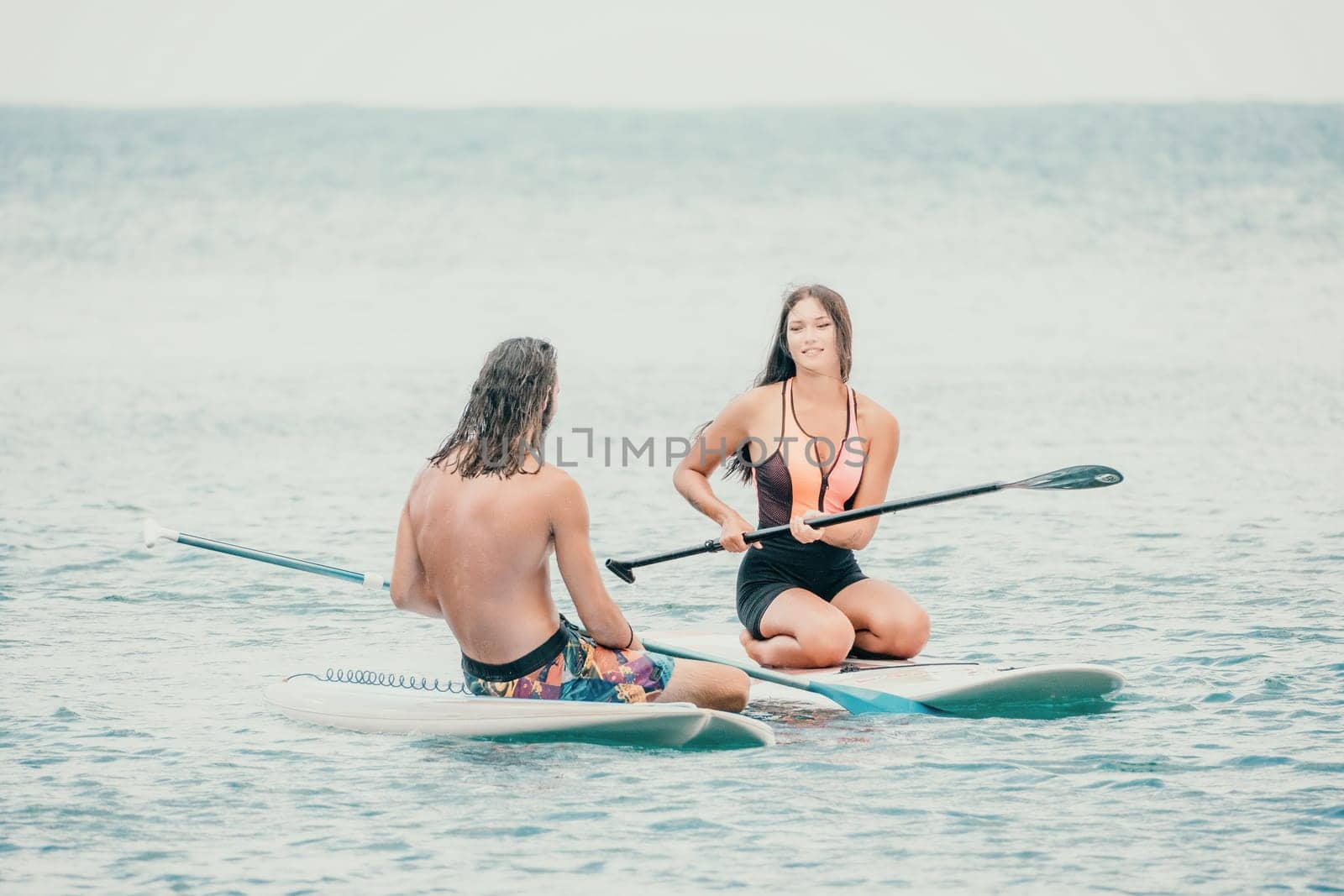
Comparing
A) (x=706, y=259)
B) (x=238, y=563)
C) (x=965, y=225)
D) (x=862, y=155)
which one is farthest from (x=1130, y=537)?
(x=862, y=155)

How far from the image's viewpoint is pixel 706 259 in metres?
31.7

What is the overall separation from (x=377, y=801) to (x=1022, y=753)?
213 cm

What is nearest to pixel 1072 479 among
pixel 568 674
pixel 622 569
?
pixel 622 569

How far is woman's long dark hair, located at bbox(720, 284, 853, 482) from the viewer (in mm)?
6711

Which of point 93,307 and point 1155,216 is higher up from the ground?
point 1155,216

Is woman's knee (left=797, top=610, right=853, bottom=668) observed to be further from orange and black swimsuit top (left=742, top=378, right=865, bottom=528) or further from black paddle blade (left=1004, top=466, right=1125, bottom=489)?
black paddle blade (left=1004, top=466, right=1125, bottom=489)

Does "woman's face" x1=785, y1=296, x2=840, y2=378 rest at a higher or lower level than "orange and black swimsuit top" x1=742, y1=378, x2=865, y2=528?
higher

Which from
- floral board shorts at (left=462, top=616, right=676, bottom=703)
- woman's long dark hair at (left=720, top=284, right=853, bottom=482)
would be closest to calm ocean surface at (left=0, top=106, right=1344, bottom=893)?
floral board shorts at (left=462, top=616, right=676, bottom=703)

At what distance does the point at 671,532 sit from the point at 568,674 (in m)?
4.87

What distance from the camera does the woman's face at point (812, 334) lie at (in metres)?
6.68

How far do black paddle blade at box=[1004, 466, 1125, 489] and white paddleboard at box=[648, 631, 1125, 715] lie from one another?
65 cm

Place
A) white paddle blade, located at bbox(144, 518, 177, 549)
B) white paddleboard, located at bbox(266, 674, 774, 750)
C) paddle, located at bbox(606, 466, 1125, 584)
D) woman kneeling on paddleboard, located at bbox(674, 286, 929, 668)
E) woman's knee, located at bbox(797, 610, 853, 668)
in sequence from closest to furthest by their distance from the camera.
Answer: white paddleboard, located at bbox(266, 674, 774, 750), paddle, located at bbox(606, 466, 1125, 584), woman's knee, located at bbox(797, 610, 853, 668), woman kneeling on paddleboard, located at bbox(674, 286, 929, 668), white paddle blade, located at bbox(144, 518, 177, 549)

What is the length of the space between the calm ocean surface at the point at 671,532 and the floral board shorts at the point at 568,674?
8.9 inches

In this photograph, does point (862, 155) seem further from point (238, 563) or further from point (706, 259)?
point (238, 563)
